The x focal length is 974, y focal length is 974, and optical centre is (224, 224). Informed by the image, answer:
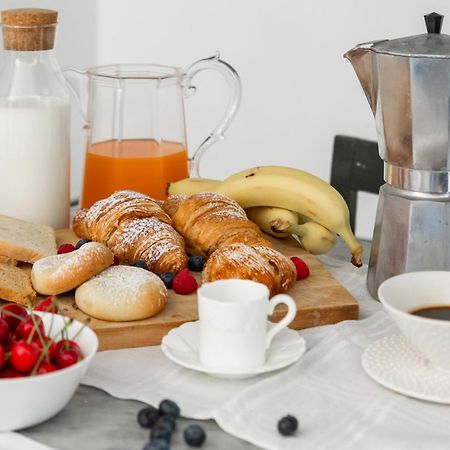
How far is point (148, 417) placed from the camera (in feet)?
2.75

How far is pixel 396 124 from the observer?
109cm

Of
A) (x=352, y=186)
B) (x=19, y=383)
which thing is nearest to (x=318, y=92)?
(x=352, y=186)

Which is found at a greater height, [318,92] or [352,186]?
[318,92]

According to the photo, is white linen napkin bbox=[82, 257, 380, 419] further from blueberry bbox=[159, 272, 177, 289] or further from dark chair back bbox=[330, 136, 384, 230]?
dark chair back bbox=[330, 136, 384, 230]

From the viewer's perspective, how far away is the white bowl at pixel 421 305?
86cm

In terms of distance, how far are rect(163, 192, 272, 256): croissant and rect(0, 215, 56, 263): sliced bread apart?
167 millimetres

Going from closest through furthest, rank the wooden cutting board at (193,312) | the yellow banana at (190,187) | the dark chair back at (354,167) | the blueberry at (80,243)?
1. the wooden cutting board at (193,312)
2. the blueberry at (80,243)
3. the yellow banana at (190,187)
4. the dark chair back at (354,167)

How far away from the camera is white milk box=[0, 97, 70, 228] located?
1.33 metres

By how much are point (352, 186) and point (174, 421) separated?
3.65 feet

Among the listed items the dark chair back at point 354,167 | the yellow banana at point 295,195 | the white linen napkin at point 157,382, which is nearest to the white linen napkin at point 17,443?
the white linen napkin at point 157,382

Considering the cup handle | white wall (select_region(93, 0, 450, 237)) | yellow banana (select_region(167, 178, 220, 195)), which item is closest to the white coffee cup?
the cup handle

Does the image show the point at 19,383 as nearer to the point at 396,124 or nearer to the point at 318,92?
the point at 396,124

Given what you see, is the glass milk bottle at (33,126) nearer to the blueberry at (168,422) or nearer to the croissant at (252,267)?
the croissant at (252,267)

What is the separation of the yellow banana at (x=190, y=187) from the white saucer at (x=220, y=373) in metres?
0.38
